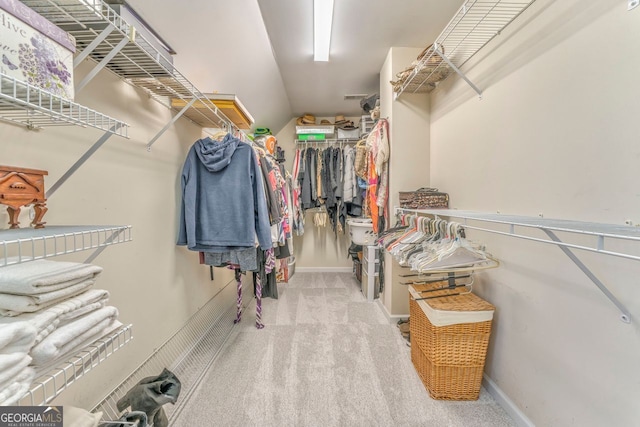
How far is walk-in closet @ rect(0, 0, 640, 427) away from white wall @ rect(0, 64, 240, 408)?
1 cm

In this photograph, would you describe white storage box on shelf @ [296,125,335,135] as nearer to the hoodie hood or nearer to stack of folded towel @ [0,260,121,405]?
the hoodie hood

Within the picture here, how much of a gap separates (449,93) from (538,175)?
106 centimetres

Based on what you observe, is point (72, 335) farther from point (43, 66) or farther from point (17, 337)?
point (43, 66)

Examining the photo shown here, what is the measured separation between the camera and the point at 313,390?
151 cm

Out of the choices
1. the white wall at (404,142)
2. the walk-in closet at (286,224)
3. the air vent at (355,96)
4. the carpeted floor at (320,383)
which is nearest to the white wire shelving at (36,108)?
the walk-in closet at (286,224)

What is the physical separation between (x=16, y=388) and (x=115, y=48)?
0.99 m

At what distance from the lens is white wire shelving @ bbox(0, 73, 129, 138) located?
53 cm

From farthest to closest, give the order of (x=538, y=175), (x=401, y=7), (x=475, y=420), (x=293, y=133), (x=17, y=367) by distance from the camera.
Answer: (x=293, y=133) → (x=401, y=7) → (x=475, y=420) → (x=538, y=175) → (x=17, y=367)

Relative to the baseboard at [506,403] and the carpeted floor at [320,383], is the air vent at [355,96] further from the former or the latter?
the baseboard at [506,403]

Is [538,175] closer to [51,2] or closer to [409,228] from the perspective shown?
[409,228]

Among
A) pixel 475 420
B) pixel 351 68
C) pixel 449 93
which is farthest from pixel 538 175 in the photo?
pixel 351 68

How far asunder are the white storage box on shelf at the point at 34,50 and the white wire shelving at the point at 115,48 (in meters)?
0.10

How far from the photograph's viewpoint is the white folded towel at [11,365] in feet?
1.47

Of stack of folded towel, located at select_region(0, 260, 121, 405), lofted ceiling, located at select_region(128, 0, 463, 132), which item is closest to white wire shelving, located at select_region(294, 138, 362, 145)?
lofted ceiling, located at select_region(128, 0, 463, 132)
